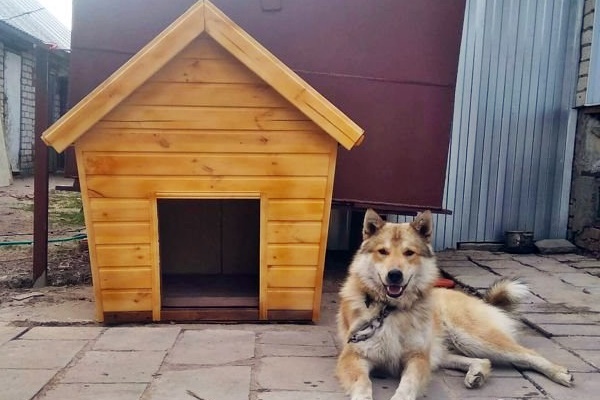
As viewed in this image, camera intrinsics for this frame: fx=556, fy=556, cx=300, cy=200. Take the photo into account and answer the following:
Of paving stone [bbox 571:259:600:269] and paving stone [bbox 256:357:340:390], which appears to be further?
paving stone [bbox 571:259:600:269]

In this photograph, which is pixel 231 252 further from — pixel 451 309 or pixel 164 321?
pixel 451 309

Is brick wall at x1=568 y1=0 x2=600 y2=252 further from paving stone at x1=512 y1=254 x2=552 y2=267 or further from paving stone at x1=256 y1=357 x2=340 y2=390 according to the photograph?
paving stone at x1=256 y1=357 x2=340 y2=390

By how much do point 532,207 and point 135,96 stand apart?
17.5 ft

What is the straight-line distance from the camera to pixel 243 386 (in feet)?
9.46

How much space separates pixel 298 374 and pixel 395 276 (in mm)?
765

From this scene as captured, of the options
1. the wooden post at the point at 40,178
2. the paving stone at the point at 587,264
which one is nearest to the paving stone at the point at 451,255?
the paving stone at the point at 587,264

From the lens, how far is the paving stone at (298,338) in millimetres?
3604

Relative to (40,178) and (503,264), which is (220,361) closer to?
(40,178)

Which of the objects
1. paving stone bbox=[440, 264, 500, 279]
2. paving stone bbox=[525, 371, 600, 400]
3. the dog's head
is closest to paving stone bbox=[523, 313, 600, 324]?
paving stone bbox=[525, 371, 600, 400]

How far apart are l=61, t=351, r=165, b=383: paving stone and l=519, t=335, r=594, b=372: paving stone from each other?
92.3 inches

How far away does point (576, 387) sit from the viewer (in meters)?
2.95

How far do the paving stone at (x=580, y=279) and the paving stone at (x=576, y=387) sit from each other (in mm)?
2356

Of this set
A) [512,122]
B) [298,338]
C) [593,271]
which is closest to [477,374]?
[298,338]

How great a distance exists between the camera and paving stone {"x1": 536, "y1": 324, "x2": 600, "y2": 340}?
151 inches
